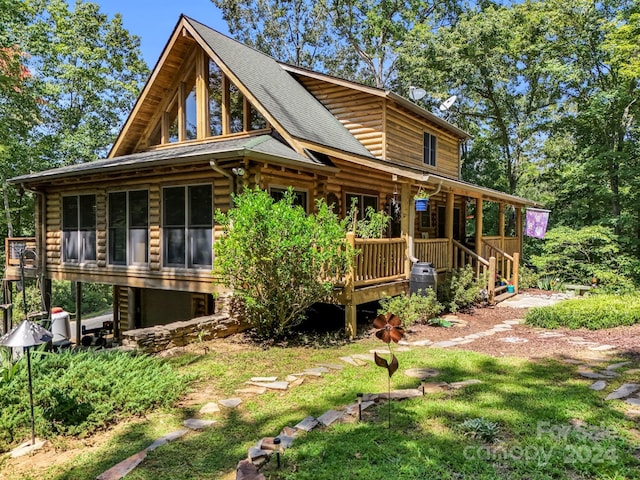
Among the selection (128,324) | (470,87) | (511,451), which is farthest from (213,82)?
(470,87)

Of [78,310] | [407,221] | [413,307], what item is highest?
[407,221]

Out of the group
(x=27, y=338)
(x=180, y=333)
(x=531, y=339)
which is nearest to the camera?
(x=27, y=338)

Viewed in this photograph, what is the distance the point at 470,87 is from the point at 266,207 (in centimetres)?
1845

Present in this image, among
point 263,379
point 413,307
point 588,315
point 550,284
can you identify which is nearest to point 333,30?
point 550,284

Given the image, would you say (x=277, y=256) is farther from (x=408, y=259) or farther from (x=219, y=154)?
(x=408, y=259)

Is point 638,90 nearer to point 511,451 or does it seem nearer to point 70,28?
point 511,451

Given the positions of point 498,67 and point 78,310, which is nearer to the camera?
point 78,310

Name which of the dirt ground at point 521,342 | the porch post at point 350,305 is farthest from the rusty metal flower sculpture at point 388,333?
the porch post at point 350,305

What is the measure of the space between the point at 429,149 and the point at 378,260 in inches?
315

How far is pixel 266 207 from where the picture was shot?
7129 millimetres

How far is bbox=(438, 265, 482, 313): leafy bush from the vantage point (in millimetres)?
10719

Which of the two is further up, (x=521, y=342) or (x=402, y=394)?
(x=402, y=394)

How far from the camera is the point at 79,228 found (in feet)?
38.9

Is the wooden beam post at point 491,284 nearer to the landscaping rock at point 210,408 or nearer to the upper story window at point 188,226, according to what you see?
the upper story window at point 188,226
